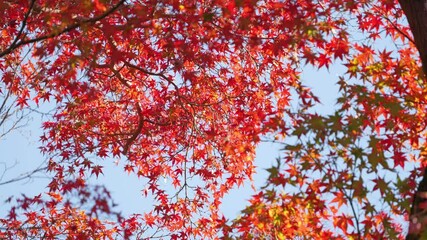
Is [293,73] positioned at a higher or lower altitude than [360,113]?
higher

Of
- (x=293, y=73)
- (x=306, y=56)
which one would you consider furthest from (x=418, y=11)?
(x=293, y=73)

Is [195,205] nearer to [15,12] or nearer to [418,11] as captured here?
[15,12]

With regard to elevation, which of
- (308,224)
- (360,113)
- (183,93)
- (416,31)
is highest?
(183,93)

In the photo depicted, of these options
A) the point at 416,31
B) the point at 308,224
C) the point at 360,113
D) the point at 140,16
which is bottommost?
the point at 308,224

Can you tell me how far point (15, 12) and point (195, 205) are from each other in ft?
11.7

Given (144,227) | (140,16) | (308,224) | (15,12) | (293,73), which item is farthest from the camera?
(293,73)

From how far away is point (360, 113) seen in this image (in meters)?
4.44

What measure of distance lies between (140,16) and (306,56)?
73.9 inches

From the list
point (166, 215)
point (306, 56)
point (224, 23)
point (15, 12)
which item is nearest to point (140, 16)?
point (224, 23)

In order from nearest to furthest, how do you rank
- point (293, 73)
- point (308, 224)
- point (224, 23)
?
point (308, 224) → point (224, 23) → point (293, 73)

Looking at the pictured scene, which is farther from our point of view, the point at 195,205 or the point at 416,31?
the point at 195,205

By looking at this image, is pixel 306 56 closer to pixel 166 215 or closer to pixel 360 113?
pixel 360 113

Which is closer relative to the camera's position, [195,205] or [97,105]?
[195,205]

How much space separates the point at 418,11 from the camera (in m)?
5.00
